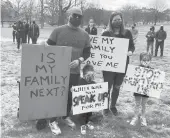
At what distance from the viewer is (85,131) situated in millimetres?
3486

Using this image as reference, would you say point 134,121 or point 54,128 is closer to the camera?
point 54,128

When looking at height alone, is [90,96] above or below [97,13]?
below

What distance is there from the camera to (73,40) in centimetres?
329

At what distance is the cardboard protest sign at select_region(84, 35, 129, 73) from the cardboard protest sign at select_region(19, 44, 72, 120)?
3.02ft

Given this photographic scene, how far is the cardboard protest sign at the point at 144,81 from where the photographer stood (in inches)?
145

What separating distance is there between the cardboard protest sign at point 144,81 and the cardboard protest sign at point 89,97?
0.49 meters

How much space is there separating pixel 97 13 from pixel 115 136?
51480 mm

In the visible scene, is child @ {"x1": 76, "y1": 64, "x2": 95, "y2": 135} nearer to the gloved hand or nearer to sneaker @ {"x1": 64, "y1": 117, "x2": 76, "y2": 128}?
sneaker @ {"x1": 64, "y1": 117, "x2": 76, "y2": 128}

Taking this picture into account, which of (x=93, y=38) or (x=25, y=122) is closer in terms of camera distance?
(x=25, y=122)

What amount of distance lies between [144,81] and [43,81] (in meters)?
1.63

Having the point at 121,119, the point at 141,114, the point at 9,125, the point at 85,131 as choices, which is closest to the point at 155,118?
the point at 141,114

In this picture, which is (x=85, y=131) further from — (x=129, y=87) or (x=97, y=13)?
(x=97, y=13)

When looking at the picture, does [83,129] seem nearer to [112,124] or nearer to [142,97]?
[112,124]

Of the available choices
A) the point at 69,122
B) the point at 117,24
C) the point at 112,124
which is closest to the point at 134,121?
the point at 112,124
